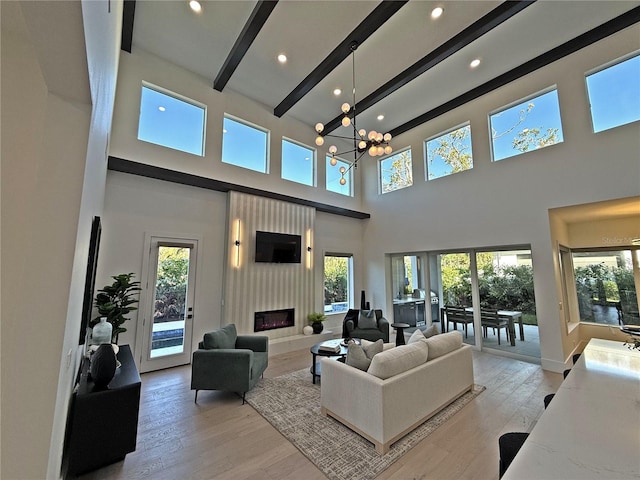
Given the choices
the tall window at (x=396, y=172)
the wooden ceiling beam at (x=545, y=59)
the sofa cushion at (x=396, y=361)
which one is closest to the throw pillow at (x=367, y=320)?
the sofa cushion at (x=396, y=361)

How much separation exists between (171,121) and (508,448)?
6.59 meters

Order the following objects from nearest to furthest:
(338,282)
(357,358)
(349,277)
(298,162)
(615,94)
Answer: (357,358) → (615,94) → (298,162) → (338,282) → (349,277)

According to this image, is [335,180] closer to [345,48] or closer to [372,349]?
[345,48]

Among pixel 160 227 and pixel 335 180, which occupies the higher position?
pixel 335 180

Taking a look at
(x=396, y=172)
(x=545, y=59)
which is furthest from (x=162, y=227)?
(x=545, y=59)

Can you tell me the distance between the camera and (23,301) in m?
1.28

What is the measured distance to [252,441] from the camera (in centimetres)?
270

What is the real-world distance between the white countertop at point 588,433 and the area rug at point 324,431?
5.18 ft

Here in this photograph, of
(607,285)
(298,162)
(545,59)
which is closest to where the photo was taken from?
(545,59)

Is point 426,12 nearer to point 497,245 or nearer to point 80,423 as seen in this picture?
point 497,245

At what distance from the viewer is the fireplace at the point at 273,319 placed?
5.77 meters

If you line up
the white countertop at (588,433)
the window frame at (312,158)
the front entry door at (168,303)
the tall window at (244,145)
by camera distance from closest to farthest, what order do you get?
the white countertop at (588,433) → the front entry door at (168,303) → the tall window at (244,145) → the window frame at (312,158)

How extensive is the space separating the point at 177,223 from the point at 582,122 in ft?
24.9

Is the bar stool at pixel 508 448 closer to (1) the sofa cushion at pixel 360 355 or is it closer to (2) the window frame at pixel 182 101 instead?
(1) the sofa cushion at pixel 360 355
